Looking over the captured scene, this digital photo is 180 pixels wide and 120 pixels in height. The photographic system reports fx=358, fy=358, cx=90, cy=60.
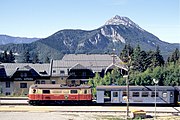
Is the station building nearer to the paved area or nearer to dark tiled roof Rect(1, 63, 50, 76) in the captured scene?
dark tiled roof Rect(1, 63, 50, 76)

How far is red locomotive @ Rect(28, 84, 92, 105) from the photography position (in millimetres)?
45344

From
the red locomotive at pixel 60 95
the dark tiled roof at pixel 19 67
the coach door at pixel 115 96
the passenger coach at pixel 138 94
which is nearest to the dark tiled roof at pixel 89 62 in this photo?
the dark tiled roof at pixel 19 67

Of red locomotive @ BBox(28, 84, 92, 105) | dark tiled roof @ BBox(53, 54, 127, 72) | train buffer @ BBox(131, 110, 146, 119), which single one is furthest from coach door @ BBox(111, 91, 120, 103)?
dark tiled roof @ BBox(53, 54, 127, 72)

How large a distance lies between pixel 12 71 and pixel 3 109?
1147 inches

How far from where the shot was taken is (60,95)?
4550cm

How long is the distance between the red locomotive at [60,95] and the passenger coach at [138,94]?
173 centimetres

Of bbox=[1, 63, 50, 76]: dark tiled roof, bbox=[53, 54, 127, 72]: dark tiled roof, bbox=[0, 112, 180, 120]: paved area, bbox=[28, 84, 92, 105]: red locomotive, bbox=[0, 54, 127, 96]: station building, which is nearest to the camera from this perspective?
bbox=[0, 112, 180, 120]: paved area

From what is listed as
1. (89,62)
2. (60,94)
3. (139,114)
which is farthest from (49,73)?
(139,114)

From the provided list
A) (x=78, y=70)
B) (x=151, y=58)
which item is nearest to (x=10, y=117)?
(x=78, y=70)

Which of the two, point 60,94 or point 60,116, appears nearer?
point 60,116

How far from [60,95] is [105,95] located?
225 inches

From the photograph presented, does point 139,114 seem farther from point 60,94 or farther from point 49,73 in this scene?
point 49,73

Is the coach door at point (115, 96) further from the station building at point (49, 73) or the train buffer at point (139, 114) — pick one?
the station building at point (49, 73)

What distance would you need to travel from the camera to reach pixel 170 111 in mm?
41188
